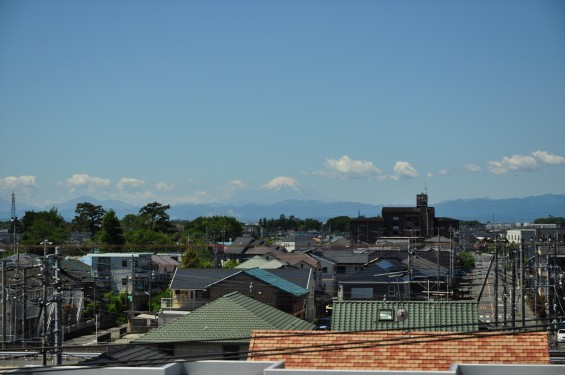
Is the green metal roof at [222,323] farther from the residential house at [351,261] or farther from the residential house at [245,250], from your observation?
the residential house at [245,250]

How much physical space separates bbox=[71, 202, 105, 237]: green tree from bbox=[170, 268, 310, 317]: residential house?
57.5 meters

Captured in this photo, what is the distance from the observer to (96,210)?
91375 mm

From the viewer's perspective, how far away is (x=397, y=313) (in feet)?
47.7

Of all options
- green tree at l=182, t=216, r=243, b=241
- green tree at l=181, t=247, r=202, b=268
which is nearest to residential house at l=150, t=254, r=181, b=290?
green tree at l=181, t=247, r=202, b=268

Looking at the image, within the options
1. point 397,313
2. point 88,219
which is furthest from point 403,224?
point 397,313

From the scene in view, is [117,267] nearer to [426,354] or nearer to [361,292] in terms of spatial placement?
[361,292]

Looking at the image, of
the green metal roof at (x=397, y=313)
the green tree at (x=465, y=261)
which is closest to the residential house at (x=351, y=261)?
the green tree at (x=465, y=261)

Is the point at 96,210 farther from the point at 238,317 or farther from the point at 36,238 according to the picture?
the point at 238,317

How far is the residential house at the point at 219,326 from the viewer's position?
55.0 feet

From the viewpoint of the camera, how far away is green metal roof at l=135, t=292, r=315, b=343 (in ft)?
57.0

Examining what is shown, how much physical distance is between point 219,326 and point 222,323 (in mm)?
118

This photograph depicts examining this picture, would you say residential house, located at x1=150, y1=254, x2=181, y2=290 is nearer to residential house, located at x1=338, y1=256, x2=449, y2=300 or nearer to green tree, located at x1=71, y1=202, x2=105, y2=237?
residential house, located at x1=338, y1=256, x2=449, y2=300

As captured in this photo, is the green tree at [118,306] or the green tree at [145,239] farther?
the green tree at [145,239]

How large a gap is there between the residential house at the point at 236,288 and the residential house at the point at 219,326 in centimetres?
1106
